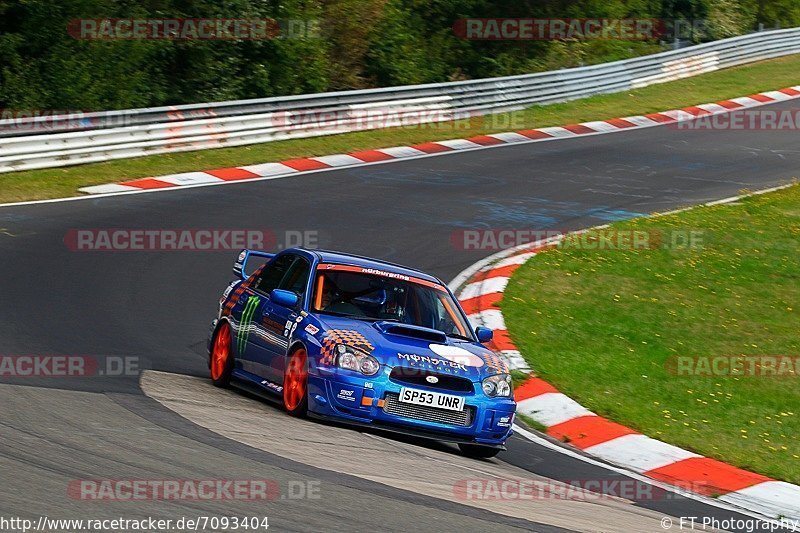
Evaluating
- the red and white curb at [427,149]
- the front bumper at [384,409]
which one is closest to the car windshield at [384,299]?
the front bumper at [384,409]

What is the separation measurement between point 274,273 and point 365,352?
198 centimetres

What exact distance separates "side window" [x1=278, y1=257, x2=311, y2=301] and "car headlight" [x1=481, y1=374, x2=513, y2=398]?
1696 millimetres

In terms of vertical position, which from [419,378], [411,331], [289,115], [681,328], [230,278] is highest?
[289,115]

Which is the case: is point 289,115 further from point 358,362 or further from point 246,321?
point 358,362

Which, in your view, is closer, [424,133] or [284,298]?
[284,298]

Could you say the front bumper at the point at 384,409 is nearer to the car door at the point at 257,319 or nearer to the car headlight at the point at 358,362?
the car headlight at the point at 358,362

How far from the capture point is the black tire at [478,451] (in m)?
9.27

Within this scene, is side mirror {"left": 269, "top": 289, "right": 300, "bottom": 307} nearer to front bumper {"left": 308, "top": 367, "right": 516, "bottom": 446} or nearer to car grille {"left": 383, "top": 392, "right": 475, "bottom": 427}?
front bumper {"left": 308, "top": 367, "right": 516, "bottom": 446}

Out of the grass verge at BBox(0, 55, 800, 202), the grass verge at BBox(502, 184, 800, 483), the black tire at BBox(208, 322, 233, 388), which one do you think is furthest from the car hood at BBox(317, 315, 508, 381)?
the grass verge at BBox(0, 55, 800, 202)

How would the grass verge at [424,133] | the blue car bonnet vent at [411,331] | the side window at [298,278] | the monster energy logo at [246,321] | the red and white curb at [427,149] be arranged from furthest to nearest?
1. the red and white curb at [427,149]
2. the grass verge at [424,133]
3. the monster energy logo at [246,321]
4. the side window at [298,278]
5. the blue car bonnet vent at [411,331]

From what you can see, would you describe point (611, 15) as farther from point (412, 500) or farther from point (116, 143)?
point (412, 500)

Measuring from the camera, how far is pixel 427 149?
24453 mm

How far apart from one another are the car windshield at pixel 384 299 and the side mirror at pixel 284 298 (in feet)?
0.71

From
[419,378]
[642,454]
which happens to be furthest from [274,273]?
[642,454]
